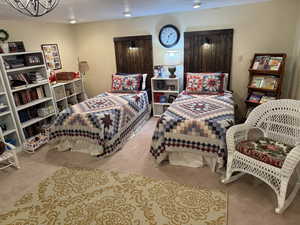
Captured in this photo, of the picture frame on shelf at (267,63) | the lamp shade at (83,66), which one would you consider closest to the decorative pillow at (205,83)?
the picture frame on shelf at (267,63)

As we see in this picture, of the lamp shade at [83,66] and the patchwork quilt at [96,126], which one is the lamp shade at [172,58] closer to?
the patchwork quilt at [96,126]

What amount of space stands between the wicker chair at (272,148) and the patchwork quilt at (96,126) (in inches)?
65.4

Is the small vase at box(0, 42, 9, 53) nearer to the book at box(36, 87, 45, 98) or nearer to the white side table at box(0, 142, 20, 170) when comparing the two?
the book at box(36, 87, 45, 98)

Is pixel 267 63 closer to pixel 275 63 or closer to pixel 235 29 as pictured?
pixel 275 63

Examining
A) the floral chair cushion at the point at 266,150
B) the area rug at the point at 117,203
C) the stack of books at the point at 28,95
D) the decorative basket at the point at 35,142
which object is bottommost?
the area rug at the point at 117,203

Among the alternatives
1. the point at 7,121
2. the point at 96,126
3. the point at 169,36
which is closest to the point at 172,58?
the point at 169,36

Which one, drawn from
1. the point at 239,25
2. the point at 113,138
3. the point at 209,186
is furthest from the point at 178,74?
the point at 209,186

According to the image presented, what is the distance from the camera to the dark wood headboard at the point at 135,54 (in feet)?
14.5

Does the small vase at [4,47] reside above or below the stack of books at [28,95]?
above

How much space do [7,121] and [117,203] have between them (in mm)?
2486

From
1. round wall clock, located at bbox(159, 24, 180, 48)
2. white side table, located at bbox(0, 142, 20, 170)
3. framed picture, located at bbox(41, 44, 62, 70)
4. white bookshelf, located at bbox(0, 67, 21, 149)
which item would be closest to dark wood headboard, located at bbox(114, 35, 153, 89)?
round wall clock, located at bbox(159, 24, 180, 48)

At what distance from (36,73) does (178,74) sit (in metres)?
2.81

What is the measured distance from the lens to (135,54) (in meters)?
4.55

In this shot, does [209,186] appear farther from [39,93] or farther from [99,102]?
[39,93]
